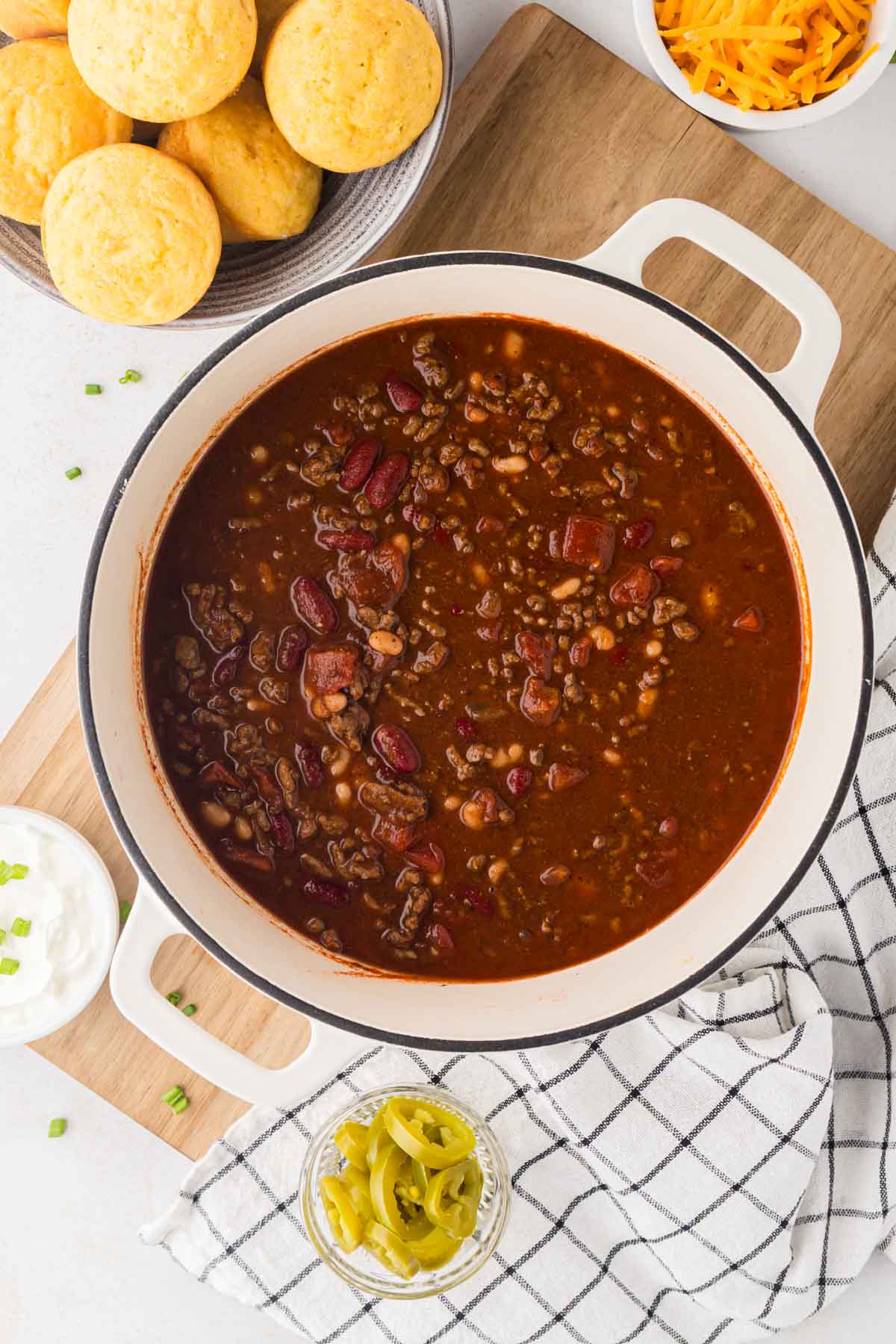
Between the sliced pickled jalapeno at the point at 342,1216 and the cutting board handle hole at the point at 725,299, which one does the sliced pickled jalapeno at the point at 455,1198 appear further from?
the cutting board handle hole at the point at 725,299

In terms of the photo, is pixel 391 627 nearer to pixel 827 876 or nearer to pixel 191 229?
pixel 191 229

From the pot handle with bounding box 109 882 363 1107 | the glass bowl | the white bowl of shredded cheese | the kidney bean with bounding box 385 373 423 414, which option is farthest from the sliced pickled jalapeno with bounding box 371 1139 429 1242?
the kidney bean with bounding box 385 373 423 414

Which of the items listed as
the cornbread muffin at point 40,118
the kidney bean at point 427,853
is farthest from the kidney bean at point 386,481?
the cornbread muffin at point 40,118

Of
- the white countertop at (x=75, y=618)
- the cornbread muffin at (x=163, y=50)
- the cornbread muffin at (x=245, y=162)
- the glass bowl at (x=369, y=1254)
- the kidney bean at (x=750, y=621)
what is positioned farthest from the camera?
the white countertop at (x=75, y=618)

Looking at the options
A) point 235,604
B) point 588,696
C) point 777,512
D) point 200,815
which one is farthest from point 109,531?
point 777,512

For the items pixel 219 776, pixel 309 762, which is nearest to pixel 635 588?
pixel 309 762
